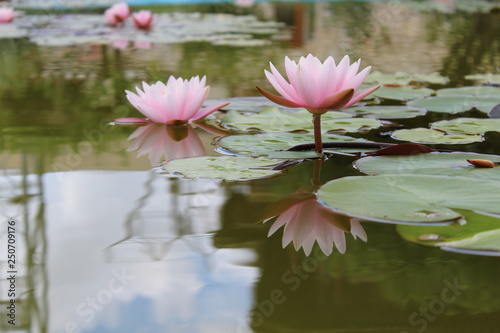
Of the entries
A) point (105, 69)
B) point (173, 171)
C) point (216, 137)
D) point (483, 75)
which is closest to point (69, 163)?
point (173, 171)

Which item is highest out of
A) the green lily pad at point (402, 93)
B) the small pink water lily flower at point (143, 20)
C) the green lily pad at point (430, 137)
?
the small pink water lily flower at point (143, 20)

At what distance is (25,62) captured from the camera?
2.95 meters

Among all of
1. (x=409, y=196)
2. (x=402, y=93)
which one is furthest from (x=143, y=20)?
(x=409, y=196)

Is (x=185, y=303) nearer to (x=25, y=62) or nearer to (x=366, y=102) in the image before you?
(x=366, y=102)

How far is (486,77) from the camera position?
236cm

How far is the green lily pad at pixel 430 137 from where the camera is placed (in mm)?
1406

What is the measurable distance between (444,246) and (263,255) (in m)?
0.24

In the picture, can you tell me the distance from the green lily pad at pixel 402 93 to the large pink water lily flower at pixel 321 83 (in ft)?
2.46

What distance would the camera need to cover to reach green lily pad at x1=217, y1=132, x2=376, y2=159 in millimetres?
Answer: 1308

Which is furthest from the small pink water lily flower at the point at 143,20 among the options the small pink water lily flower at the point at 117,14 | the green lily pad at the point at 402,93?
the green lily pad at the point at 402,93

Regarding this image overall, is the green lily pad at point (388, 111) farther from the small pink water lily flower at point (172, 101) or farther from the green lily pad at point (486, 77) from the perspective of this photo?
the green lily pad at point (486, 77)

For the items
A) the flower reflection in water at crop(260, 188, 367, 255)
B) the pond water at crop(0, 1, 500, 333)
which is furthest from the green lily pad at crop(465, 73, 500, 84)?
the flower reflection in water at crop(260, 188, 367, 255)

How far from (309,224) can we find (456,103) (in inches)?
41.9

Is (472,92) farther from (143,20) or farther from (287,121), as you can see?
(143,20)
